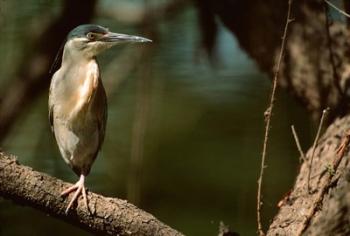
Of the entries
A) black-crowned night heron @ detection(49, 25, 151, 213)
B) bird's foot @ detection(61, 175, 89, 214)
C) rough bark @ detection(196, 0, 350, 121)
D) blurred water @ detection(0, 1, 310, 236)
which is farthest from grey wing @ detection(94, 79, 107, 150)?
rough bark @ detection(196, 0, 350, 121)

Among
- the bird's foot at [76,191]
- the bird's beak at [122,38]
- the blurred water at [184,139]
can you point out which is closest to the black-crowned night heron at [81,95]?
the bird's beak at [122,38]

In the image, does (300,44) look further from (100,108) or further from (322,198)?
(322,198)

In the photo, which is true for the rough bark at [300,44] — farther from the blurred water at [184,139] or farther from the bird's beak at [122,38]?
the bird's beak at [122,38]

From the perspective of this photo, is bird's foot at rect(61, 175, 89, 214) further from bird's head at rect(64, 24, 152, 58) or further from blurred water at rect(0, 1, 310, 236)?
blurred water at rect(0, 1, 310, 236)

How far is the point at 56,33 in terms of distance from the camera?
3.61 metres

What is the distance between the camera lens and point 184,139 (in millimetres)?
3658

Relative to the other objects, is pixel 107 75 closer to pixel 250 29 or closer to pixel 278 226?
pixel 250 29

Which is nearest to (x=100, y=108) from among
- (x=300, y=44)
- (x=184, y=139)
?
(x=184, y=139)

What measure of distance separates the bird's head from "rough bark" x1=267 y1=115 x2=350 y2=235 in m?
0.76

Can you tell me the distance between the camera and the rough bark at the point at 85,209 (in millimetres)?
2385

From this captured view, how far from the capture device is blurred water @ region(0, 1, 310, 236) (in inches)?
137

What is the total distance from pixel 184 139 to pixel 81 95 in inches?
27.4

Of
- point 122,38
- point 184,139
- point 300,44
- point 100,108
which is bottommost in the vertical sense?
point 184,139

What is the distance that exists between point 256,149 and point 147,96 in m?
0.62
